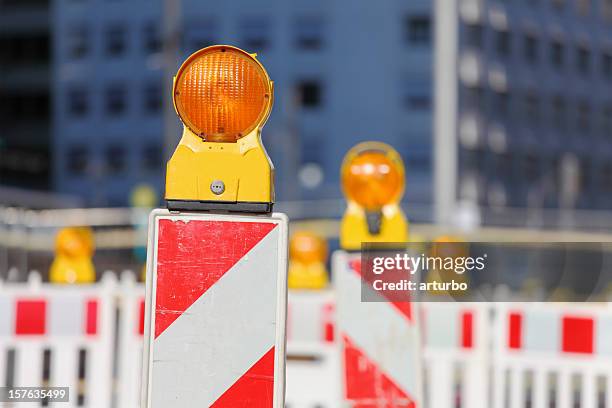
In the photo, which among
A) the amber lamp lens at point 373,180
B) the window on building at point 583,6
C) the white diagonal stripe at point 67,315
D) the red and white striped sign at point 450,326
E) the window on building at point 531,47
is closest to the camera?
the amber lamp lens at point 373,180

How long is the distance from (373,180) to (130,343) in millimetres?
Result: 2260

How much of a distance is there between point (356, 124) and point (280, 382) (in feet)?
192

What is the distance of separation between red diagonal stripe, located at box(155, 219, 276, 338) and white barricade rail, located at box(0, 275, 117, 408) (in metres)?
3.61

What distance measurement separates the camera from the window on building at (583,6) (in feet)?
237

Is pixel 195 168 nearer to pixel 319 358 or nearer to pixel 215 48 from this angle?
pixel 215 48

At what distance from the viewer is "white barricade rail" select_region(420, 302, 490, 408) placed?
21.6ft

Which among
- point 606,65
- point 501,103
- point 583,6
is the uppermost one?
point 583,6

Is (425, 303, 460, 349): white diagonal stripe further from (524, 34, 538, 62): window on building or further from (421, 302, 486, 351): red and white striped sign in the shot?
(524, 34, 538, 62): window on building

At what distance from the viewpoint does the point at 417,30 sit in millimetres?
62375

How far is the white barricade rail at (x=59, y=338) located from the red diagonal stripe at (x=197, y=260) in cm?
361

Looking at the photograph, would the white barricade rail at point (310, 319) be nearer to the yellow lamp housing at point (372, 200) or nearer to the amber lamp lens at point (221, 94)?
the yellow lamp housing at point (372, 200)

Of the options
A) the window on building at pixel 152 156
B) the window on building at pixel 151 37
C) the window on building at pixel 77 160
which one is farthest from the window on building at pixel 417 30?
the window on building at pixel 77 160

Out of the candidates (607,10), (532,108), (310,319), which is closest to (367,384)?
(310,319)

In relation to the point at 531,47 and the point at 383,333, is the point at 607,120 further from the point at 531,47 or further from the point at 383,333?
the point at 383,333
